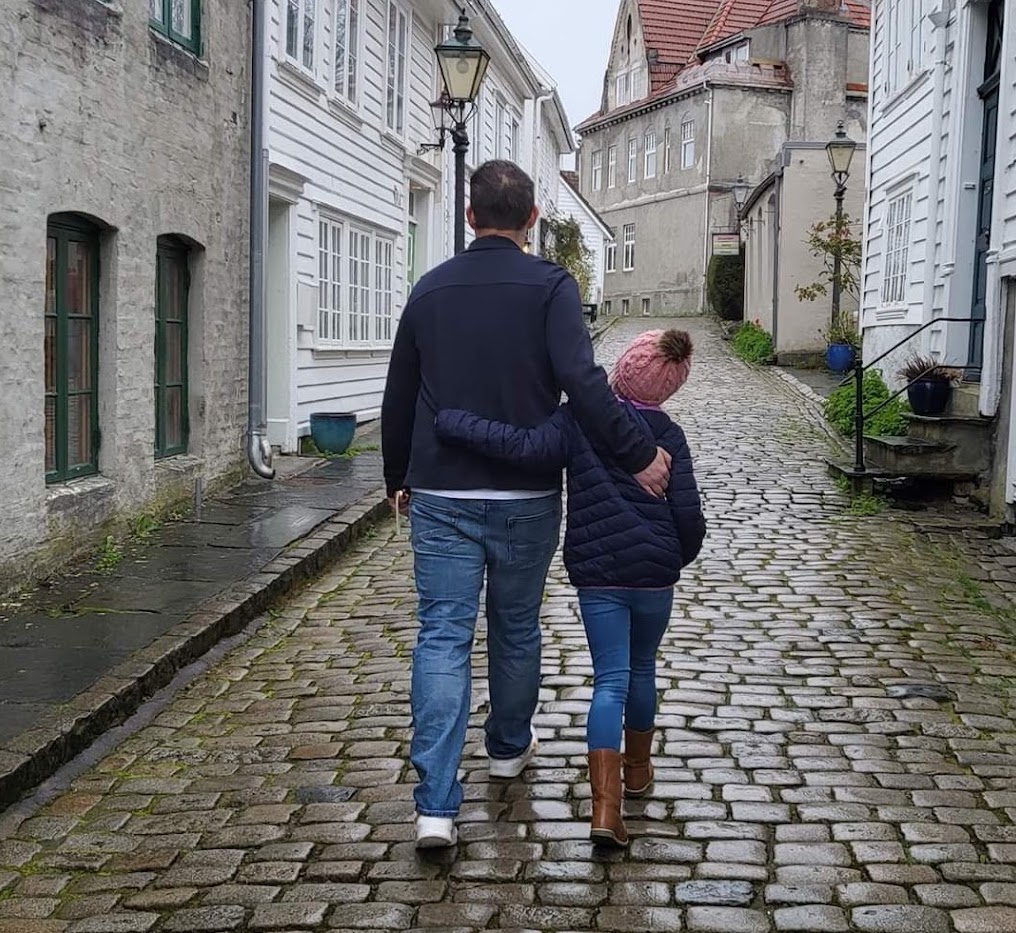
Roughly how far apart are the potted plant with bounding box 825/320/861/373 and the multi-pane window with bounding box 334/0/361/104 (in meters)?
10.5

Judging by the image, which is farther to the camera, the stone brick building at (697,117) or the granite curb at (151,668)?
the stone brick building at (697,117)

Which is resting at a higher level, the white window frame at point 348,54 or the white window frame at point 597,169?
the white window frame at point 597,169

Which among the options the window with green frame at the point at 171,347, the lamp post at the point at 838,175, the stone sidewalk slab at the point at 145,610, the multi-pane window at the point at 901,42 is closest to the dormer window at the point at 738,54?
the lamp post at the point at 838,175

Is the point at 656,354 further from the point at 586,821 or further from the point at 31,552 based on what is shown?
the point at 31,552

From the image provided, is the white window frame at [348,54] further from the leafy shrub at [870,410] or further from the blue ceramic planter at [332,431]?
the leafy shrub at [870,410]

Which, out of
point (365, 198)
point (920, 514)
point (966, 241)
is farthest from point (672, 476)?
point (365, 198)

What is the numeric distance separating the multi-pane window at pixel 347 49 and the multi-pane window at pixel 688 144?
30.3m

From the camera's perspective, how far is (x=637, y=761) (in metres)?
4.59

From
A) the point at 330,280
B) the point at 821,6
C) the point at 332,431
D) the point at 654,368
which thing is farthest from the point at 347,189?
the point at 821,6

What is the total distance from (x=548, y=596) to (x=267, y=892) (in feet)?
14.2

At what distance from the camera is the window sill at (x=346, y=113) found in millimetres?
14789

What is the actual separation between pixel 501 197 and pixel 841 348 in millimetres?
19676

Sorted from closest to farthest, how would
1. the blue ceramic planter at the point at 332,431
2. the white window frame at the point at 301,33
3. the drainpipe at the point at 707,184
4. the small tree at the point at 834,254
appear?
A: the white window frame at the point at 301,33, the blue ceramic planter at the point at 332,431, the small tree at the point at 834,254, the drainpipe at the point at 707,184

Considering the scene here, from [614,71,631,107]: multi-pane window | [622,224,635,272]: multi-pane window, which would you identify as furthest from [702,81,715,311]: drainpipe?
[614,71,631,107]: multi-pane window
